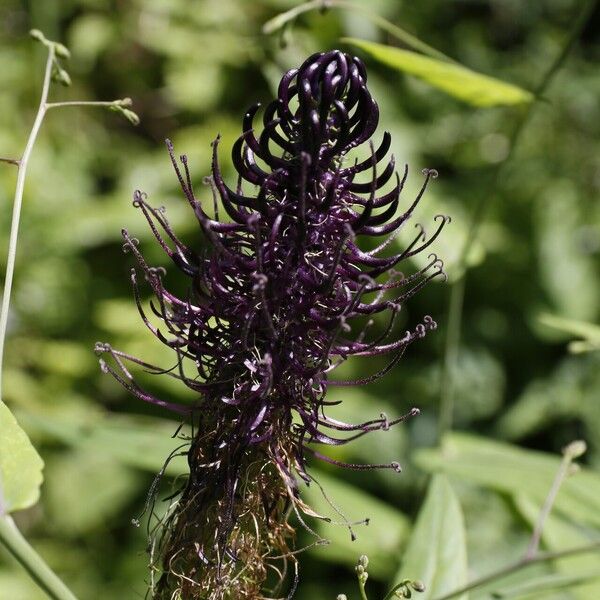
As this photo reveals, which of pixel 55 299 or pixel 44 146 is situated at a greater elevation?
pixel 44 146

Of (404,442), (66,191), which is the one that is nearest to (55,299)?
(66,191)

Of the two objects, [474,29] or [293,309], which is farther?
[474,29]

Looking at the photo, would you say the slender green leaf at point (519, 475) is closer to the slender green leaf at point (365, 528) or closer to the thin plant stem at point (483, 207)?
the thin plant stem at point (483, 207)

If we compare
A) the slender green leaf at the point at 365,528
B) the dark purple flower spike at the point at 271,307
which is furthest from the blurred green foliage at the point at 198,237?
the dark purple flower spike at the point at 271,307

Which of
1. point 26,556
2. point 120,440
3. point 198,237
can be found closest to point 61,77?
point 26,556

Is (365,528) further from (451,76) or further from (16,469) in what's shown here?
(16,469)

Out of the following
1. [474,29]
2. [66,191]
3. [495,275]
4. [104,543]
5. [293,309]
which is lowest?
[104,543]

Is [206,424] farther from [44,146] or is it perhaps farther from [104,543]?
[44,146]
